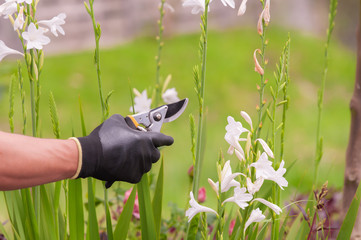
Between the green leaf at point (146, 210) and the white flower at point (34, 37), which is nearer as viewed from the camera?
the white flower at point (34, 37)

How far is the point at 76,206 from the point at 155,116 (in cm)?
37

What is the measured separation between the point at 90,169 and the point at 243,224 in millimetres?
440

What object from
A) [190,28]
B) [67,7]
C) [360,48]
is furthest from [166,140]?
[190,28]

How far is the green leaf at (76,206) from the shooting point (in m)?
1.68

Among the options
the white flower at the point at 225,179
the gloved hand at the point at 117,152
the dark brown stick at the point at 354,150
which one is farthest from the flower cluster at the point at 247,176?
the dark brown stick at the point at 354,150

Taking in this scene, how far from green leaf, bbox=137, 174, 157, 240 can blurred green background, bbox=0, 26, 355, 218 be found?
2392mm

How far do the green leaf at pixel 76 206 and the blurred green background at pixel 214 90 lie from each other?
2.38 metres

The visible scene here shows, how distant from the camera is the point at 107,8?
7.17 m

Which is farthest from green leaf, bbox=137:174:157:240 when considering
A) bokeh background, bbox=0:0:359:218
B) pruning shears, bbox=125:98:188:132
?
bokeh background, bbox=0:0:359:218

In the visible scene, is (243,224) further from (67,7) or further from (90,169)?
(67,7)

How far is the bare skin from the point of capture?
1.42m

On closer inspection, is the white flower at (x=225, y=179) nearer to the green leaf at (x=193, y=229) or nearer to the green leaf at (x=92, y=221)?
the green leaf at (x=193, y=229)

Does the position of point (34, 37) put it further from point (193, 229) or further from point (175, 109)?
point (193, 229)

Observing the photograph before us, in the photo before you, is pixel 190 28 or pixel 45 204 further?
pixel 190 28
